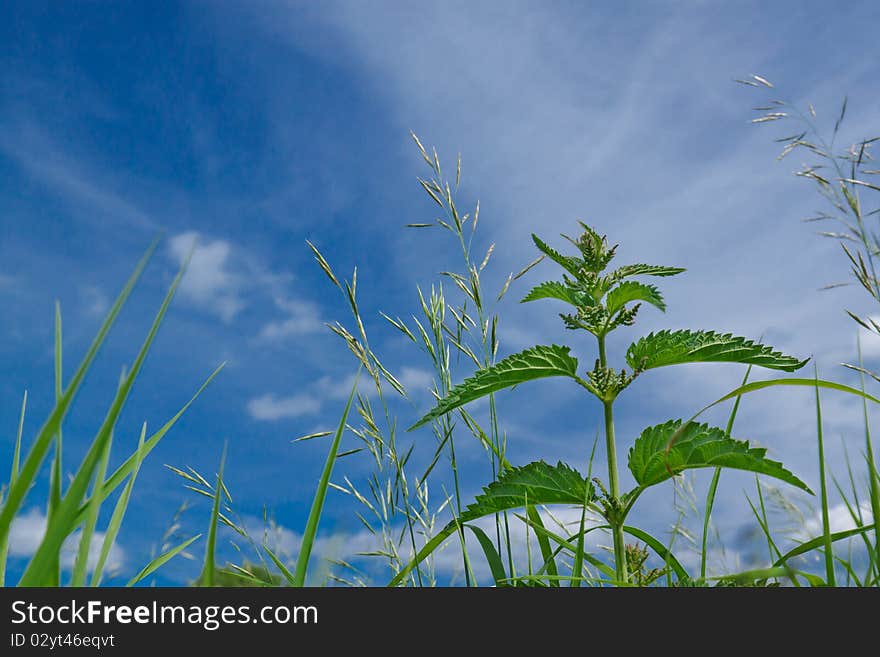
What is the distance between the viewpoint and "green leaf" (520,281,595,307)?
1.71 m

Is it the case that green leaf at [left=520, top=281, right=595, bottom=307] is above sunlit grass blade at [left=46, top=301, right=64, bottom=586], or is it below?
above

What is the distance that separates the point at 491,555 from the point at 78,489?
3.40 ft

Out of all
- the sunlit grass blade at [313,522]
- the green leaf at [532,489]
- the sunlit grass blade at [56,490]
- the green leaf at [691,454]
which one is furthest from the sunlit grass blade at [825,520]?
the sunlit grass blade at [56,490]

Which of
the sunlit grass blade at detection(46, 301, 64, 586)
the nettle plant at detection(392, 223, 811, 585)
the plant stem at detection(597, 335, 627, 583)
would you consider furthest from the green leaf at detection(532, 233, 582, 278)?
the sunlit grass blade at detection(46, 301, 64, 586)

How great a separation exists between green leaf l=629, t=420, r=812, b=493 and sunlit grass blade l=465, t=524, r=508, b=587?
1.07 feet

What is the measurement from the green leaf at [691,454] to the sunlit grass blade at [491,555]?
0.33 meters

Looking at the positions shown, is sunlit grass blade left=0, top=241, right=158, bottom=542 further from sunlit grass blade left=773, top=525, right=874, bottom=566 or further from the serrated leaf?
sunlit grass blade left=773, top=525, right=874, bottom=566

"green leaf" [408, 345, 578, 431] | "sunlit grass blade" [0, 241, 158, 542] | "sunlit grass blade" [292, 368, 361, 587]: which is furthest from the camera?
"green leaf" [408, 345, 578, 431]

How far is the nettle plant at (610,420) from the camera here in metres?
1.48

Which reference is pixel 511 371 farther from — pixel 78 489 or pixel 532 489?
pixel 78 489

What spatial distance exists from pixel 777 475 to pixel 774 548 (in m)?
0.43
